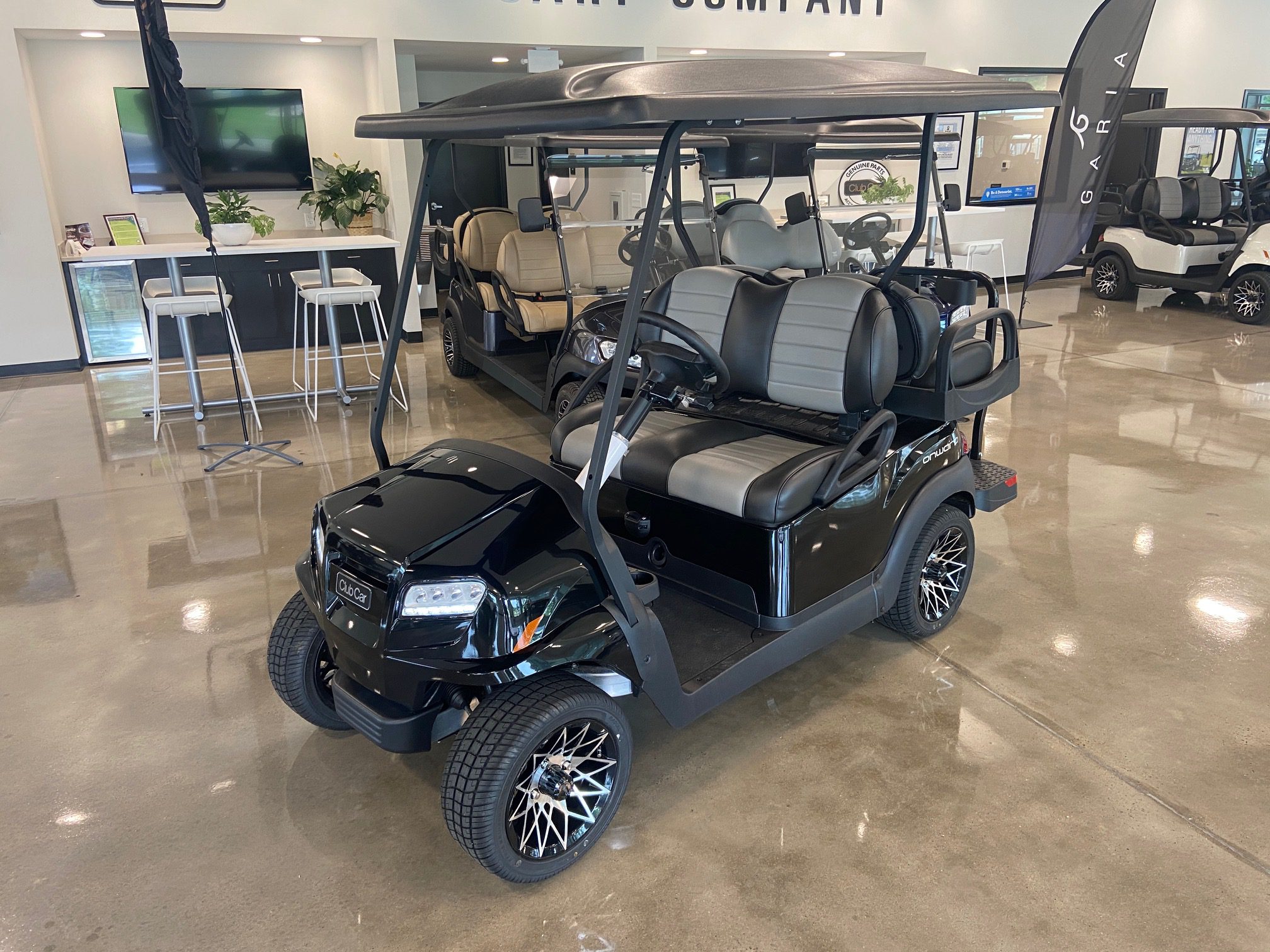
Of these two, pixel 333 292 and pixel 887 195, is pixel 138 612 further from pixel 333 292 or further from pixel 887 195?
pixel 887 195

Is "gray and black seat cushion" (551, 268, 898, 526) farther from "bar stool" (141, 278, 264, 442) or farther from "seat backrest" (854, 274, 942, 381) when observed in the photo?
"bar stool" (141, 278, 264, 442)

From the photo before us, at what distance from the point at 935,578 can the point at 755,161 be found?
477 centimetres

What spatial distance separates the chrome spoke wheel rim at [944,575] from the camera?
9.75 ft

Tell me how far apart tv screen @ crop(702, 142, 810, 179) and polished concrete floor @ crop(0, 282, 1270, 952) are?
2570mm

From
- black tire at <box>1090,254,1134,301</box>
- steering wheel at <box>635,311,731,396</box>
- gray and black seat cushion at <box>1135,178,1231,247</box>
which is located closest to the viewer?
steering wheel at <box>635,311,731,396</box>

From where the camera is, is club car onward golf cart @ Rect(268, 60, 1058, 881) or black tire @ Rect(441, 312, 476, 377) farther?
black tire @ Rect(441, 312, 476, 377)

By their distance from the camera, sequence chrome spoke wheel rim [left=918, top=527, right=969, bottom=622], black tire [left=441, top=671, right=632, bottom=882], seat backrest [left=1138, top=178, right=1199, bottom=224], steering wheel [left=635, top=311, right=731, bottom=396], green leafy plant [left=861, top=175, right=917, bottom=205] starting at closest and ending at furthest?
black tire [left=441, top=671, right=632, bottom=882] < steering wheel [left=635, top=311, right=731, bottom=396] < chrome spoke wheel rim [left=918, top=527, right=969, bottom=622] < green leafy plant [left=861, top=175, right=917, bottom=205] < seat backrest [left=1138, top=178, right=1199, bottom=224]

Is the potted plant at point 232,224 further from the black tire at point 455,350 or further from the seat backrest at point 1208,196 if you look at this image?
the seat backrest at point 1208,196

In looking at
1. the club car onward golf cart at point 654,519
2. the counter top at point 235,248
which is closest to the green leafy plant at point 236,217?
the counter top at point 235,248

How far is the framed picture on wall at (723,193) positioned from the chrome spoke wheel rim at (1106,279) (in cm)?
491

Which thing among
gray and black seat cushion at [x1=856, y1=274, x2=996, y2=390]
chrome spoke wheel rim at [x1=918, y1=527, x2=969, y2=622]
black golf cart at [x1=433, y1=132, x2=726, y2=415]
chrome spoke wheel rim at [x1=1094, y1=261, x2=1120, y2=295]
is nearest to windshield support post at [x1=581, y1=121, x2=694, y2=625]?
gray and black seat cushion at [x1=856, y1=274, x2=996, y2=390]

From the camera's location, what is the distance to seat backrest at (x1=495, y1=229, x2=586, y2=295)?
5.74 meters

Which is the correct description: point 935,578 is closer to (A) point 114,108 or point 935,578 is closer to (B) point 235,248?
(B) point 235,248

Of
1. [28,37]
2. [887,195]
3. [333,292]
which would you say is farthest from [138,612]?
[28,37]
